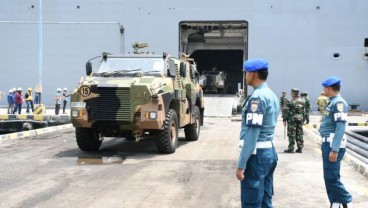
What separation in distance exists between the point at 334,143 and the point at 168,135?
4.97 m

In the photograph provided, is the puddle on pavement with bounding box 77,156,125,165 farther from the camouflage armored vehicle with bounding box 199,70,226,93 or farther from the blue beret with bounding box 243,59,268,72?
the camouflage armored vehicle with bounding box 199,70,226,93

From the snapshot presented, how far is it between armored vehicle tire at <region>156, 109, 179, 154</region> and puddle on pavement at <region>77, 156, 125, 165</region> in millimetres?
907

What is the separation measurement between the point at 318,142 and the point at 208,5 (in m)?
15.7

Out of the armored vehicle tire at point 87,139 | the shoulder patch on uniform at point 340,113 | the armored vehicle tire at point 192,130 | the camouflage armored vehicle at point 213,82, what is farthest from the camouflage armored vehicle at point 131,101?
the camouflage armored vehicle at point 213,82

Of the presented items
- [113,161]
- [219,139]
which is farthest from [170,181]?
[219,139]

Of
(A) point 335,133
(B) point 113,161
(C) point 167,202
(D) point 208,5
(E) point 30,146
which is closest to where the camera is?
(A) point 335,133

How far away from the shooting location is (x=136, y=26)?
1088 inches

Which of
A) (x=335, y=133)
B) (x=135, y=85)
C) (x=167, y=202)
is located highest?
(x=135, y=85)

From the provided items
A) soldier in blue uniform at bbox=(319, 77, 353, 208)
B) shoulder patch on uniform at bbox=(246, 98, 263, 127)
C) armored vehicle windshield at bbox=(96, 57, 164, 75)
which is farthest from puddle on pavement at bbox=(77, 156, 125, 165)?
shoulder patch on uniform at bbox=(246, 98, 263, 127)

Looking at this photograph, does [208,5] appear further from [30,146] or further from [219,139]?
[30,146]

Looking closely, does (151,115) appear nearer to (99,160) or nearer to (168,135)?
(168,135)

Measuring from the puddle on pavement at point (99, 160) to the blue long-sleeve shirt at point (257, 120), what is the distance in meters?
5.23

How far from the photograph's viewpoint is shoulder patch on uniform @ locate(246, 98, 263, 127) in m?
3.81

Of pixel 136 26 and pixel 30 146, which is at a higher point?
pixel 136 26
